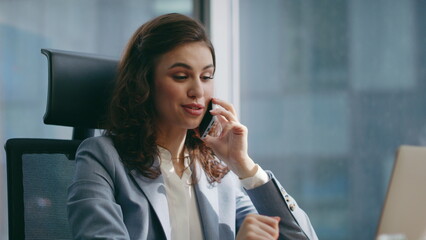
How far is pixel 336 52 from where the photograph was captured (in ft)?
6.55

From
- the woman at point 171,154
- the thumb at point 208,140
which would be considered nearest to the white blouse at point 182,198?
the woman at point 171,154

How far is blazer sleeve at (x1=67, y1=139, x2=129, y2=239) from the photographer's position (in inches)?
47.3

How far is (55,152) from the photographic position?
58.5 inches

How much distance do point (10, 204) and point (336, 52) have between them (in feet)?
4.14

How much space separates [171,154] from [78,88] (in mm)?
314

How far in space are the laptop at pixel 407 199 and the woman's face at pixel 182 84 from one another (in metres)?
0.71

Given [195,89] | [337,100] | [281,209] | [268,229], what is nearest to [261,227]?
[268,229]

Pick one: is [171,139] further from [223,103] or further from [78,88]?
[78,88]

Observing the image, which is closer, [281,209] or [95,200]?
[95,200]

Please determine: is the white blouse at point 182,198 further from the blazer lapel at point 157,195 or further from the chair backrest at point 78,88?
the chair backrest at point 78,88

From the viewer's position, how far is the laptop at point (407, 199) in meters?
0.76

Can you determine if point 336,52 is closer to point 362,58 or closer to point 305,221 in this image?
point 362,58

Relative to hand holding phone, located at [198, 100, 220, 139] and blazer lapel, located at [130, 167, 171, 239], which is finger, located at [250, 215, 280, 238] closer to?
blazer lapel, located at [130, 167, 171, 239]

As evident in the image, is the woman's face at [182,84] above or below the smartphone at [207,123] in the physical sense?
above
